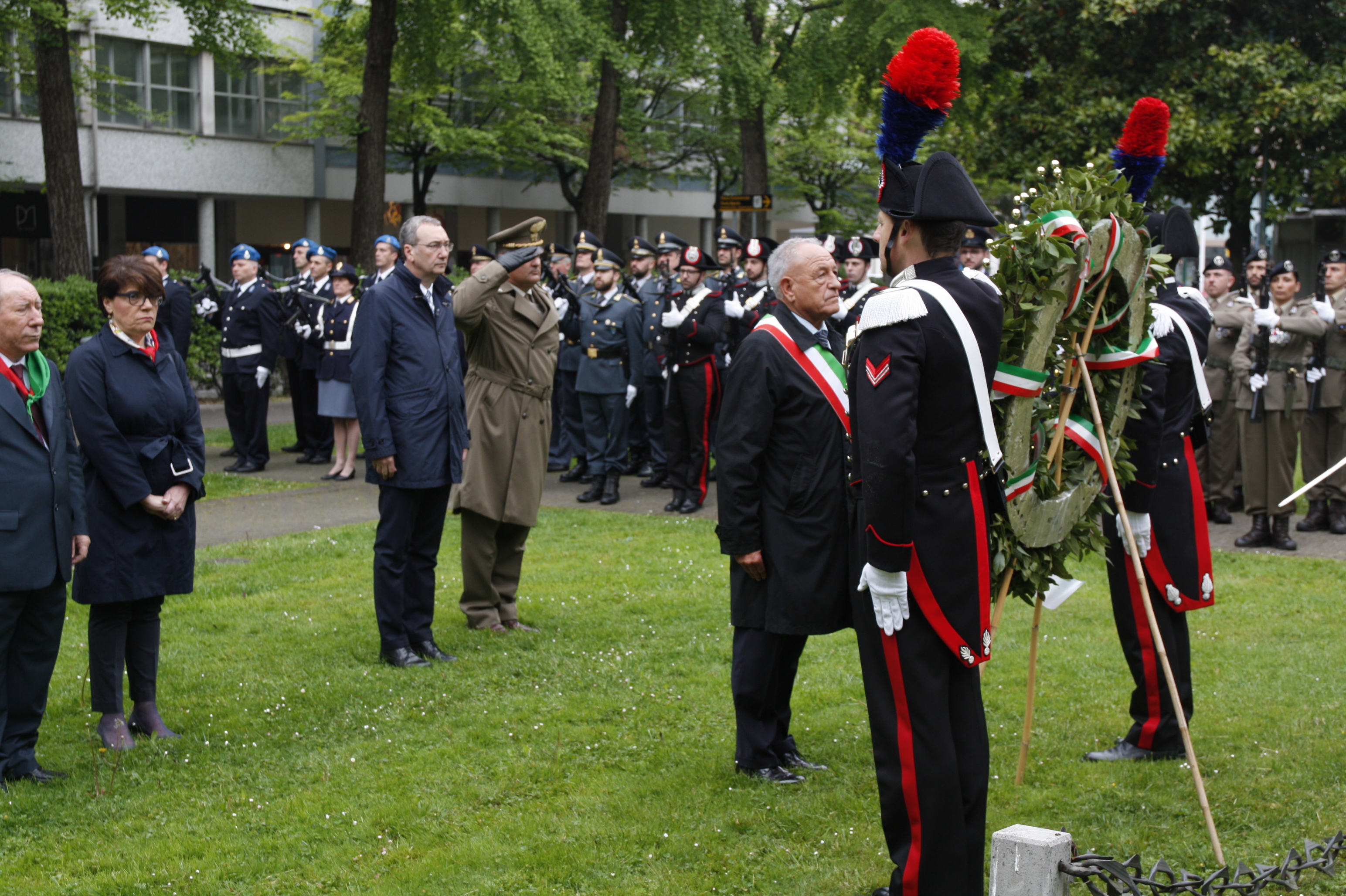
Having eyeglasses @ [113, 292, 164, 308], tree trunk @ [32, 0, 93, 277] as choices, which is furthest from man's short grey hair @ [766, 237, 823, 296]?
tree trunk @ [32, 0, 93, 277]

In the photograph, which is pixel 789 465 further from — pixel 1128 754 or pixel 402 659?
pixel 402 659

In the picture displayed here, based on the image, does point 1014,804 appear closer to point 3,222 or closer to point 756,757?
point 756,757

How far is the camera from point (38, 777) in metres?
A: 5.50

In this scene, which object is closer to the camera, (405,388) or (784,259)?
(784,259)

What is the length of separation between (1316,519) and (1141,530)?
671 cm

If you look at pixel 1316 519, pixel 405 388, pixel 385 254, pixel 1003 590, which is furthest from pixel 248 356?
pixel 1003 590

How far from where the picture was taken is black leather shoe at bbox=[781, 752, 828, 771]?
18.6 ft

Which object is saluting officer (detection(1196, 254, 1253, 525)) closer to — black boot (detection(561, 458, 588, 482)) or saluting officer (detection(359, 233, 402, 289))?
black boot (detection(561, 458, 588, 482))

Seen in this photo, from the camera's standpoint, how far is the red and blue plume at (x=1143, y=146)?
220 inches

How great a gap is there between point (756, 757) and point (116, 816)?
2.50m

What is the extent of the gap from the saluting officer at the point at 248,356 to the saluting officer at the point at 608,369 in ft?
11.7

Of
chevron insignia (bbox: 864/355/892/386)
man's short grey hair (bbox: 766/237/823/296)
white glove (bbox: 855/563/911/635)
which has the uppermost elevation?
man's short grey hair (bbox: 766/237/823/296)

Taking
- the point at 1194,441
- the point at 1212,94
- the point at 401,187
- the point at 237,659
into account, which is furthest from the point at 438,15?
the point at 401,187

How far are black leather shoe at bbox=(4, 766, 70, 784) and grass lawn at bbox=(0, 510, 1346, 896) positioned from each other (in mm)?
63
